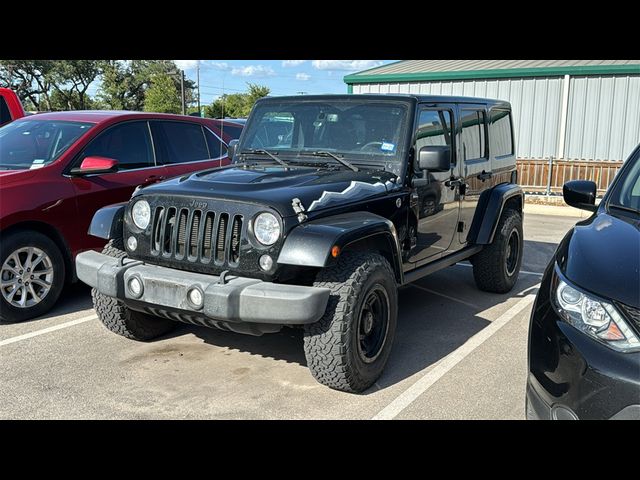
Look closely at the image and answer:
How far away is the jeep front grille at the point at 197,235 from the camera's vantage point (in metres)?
3.65

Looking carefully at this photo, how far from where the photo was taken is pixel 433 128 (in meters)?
5.02

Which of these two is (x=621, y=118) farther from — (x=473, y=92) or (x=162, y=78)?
(x=162, y=78)

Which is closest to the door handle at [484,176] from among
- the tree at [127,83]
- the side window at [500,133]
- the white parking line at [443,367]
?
the side window at [500,133]

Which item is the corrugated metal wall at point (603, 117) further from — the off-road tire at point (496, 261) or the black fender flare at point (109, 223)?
the black fender flare at point (109, 223)

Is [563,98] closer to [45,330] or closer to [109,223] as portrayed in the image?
[109,223]

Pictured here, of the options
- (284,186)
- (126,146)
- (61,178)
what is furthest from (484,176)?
(61,178)

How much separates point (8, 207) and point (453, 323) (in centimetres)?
396

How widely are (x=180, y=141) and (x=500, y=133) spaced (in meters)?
3.59

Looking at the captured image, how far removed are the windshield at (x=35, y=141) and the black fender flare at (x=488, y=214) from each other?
13.0ft

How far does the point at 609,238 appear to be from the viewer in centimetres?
306

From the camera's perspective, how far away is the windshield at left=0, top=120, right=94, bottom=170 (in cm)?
559

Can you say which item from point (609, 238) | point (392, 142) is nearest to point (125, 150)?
point (392, 142)

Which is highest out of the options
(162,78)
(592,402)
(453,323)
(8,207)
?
(162,78)

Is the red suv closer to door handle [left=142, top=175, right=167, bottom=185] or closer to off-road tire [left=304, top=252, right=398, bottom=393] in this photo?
door handle [left=142, top=175, right=167, bottom=185]
